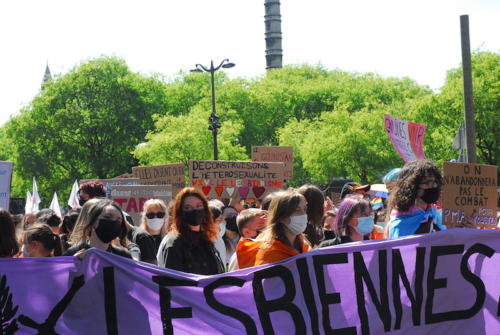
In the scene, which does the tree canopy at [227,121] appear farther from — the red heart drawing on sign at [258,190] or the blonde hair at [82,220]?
the blonde hair at [82,220]

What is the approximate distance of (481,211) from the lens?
6805 millimetres

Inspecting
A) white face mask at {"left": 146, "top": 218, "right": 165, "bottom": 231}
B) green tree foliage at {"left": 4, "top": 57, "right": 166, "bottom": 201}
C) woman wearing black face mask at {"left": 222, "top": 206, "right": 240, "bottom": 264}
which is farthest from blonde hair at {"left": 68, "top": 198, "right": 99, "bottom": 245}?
green tree foliage at {"left": 4, "top": 57, "right": 166, "bottom": 201}

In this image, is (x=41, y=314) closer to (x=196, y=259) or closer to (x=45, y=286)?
(x=45, y=286)

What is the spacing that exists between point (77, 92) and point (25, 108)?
330cm

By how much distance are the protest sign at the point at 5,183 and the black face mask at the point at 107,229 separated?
360cm

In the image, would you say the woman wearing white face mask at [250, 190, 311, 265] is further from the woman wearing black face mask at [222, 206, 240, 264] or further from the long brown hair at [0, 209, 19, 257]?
the woman wearing black face mask at [222, 206, 240, 264]

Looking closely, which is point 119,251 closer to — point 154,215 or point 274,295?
point 274,295

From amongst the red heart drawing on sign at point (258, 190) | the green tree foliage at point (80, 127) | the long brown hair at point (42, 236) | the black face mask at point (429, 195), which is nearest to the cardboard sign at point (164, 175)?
the red heart drawing on sign at point (258, 190)

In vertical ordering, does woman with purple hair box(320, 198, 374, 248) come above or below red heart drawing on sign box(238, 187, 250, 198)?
above

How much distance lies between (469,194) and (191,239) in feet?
8.16

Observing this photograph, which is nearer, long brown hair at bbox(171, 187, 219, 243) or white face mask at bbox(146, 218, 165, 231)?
long brown hair at bbox(171, 187, 219, 243)

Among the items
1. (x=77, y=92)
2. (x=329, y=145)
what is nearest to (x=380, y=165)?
(x=329, y=145)

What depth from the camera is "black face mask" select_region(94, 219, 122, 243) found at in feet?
16.8

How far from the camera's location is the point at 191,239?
553 centimetres
